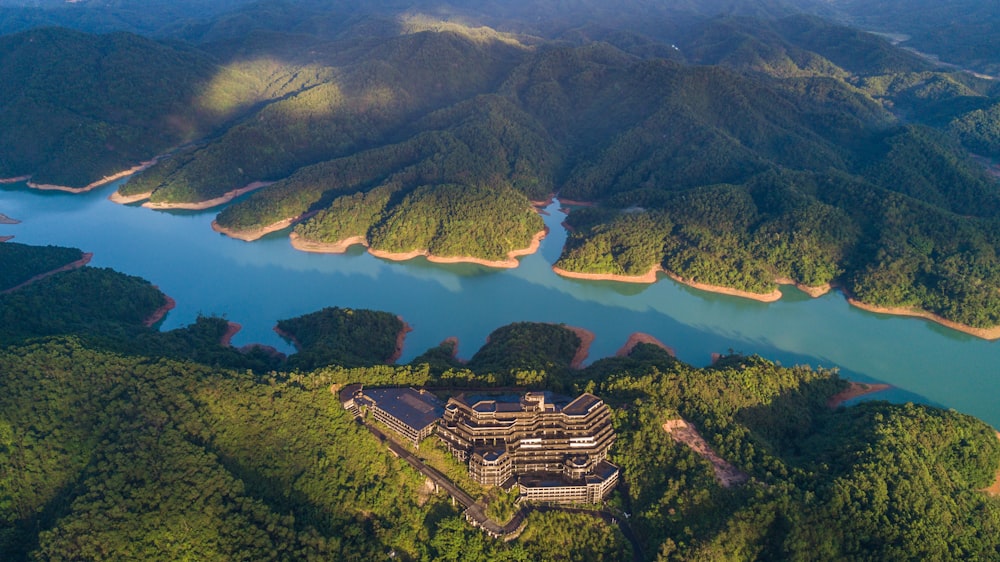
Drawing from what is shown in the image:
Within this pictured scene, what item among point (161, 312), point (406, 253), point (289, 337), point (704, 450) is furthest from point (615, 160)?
point (704, 450)

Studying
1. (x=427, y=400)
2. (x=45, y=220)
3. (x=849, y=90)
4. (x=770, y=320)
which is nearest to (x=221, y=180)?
(x=45, y=220)

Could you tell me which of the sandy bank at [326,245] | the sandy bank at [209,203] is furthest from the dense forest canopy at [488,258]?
the sandy bank at [209,203]

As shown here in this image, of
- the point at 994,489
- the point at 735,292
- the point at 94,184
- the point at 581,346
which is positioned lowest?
the point at 94,184

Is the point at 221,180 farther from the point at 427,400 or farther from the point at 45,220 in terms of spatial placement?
the point at 427,400

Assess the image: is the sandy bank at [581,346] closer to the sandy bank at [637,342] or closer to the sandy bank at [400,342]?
the sandy bank at [637,342]

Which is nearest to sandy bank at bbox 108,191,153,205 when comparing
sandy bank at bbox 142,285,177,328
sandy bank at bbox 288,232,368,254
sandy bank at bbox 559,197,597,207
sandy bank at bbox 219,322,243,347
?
sandy bank at bbox 288,232,368,254

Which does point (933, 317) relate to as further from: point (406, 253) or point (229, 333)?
point (229, 333)
